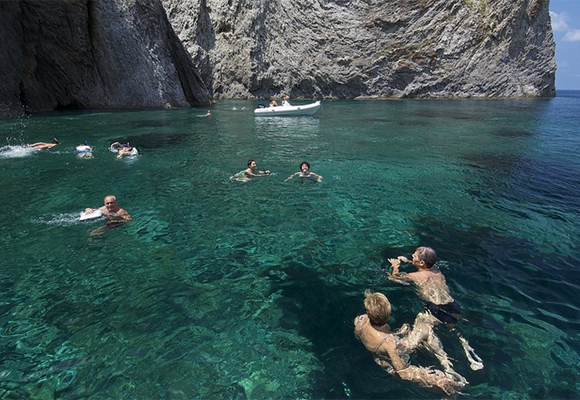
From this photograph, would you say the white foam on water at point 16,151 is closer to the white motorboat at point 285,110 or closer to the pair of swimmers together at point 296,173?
the pair of swimmers together at point 296,173

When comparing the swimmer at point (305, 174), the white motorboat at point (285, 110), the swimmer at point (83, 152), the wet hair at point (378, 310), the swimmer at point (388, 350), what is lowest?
the swimmer at point (388, 350)

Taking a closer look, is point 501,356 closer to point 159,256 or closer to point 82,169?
point 159,256

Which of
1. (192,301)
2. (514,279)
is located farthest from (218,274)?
(514,279)

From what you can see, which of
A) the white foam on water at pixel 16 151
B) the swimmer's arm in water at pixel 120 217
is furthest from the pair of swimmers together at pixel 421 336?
the white foam on water at pixel 16 151

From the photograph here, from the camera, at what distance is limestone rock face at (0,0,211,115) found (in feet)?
81.3

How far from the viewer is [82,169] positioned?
11.8 m

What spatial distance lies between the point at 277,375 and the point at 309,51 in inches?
2383

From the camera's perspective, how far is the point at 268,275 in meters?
5.64

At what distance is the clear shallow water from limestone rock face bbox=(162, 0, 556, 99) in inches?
1909

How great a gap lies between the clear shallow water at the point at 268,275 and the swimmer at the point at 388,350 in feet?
0.42

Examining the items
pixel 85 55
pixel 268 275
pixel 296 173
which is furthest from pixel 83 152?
pixel 85 55

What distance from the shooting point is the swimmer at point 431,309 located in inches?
156

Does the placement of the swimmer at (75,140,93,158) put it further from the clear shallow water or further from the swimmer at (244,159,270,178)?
the swimmer at (244,159,270,178)

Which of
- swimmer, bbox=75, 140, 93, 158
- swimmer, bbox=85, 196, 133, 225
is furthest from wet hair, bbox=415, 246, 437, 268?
swimmer, bbox=75, 140, 93, 158
